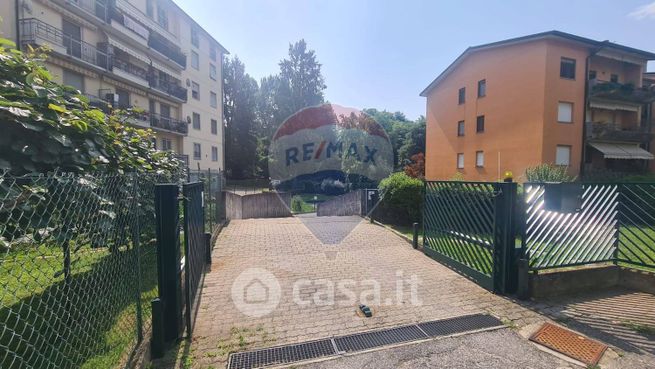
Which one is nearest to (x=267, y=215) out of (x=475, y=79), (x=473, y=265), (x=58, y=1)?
(x=473, y=265)

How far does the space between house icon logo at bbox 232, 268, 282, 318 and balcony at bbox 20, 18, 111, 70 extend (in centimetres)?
1591

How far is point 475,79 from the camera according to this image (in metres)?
21.8

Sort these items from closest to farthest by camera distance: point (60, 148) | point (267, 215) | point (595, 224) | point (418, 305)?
point (60, 148)
point (418, 305)
point (595, 224)
point (267, 215)

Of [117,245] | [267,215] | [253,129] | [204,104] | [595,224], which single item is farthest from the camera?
[253,129]

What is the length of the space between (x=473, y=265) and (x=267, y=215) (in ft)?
38.4

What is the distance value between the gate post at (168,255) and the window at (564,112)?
72.0 ft

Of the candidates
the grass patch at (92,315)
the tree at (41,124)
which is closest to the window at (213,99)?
the tree at (41,124)

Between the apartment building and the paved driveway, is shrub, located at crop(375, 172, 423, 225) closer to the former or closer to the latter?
the paved driveway

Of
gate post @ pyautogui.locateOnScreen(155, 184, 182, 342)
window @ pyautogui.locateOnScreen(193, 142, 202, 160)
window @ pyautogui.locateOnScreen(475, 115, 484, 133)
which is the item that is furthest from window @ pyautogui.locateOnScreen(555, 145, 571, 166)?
window @ pyautogui.locateOnScreen(193, 142, 202, 160)

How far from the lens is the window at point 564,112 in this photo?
18.2 meters

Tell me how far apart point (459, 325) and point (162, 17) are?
95.7 feet

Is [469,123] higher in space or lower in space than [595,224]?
higher

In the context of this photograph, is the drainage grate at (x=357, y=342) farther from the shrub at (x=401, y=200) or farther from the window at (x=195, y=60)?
the window at (x=195, y=60)

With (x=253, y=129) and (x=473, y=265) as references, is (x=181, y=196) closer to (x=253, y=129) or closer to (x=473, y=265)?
(x=473, y=265)
